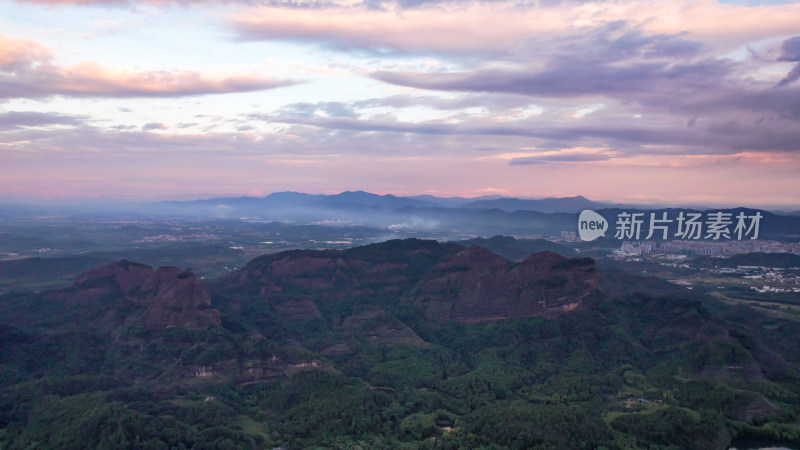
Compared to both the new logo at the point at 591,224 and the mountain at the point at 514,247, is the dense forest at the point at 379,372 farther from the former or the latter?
the mountain at the point at 514,247

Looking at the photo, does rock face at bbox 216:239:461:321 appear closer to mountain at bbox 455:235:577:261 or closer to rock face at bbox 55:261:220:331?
rock face at bbox 55:261:220:331

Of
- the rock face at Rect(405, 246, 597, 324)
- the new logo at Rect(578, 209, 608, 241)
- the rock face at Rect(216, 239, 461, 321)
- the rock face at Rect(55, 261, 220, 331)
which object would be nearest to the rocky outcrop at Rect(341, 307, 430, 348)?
the rock face at Rect(405, 246, 597, 324)

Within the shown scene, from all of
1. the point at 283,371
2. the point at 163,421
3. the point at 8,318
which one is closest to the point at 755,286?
the point at 283,371

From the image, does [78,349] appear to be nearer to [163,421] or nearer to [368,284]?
[163,421]

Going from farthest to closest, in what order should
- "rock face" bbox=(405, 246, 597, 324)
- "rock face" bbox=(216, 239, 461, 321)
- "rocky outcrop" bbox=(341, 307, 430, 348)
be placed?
"rock face" bbox=(216, 239, 461, 321) < "rock face" bbox=(405, 246, 597, 324) < "rocky outcrop" bbox=(341, 307, 430, 348)

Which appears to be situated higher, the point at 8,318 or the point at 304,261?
the point at 304,261

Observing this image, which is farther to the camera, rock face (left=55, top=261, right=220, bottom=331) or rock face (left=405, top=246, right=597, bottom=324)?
rock face (left=405, top=246, right=597, bottom=324)

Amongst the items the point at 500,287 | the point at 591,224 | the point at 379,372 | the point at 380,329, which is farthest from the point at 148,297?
the point at 591,224
